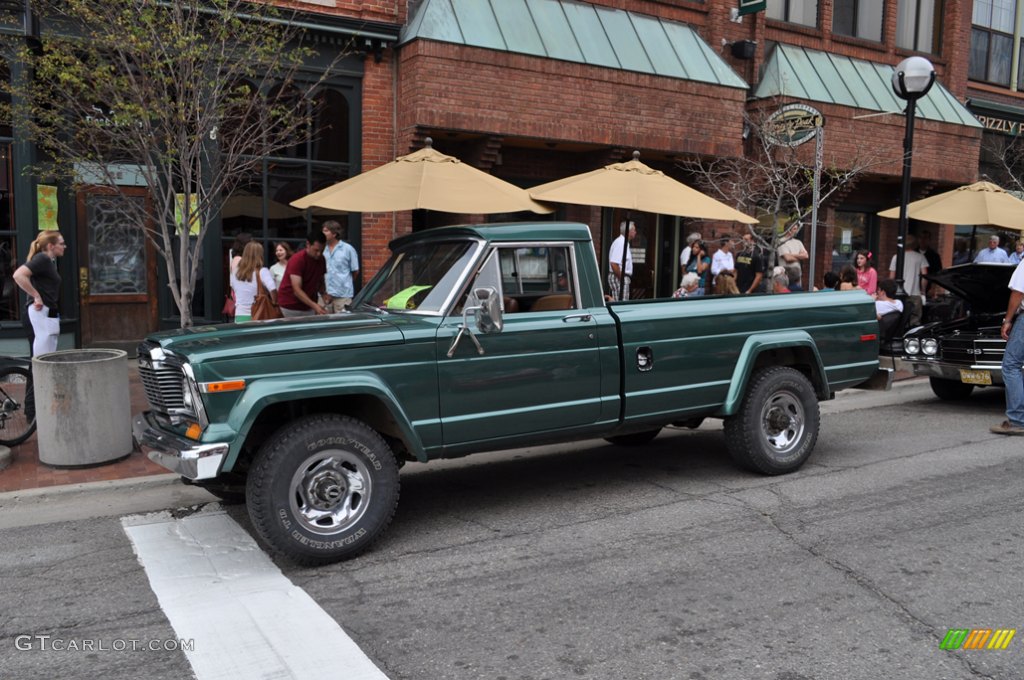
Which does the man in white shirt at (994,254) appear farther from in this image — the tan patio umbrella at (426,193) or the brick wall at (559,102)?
the tan patio umbrella at (426,193)

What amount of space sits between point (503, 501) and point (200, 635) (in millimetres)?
2552

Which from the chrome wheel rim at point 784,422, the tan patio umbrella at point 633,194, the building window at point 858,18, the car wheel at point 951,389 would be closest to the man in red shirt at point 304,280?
the tan patio umbrella at point 633,194

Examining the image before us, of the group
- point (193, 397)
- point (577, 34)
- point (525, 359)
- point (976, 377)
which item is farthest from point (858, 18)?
point (193, 397)

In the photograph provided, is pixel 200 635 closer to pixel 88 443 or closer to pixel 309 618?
pixel 309 618

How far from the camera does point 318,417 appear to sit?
4.88 metres

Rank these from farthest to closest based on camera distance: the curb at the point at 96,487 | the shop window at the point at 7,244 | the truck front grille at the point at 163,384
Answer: the shop window at the point at 7,244, the curb at the point at 96,487, the truck front grille at the point at 163,384

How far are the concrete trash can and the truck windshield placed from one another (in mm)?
2392

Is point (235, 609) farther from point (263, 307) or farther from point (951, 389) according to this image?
point (951, 389)

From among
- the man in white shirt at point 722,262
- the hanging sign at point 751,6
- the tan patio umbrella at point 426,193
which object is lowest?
the man in white shirt at point 722,262

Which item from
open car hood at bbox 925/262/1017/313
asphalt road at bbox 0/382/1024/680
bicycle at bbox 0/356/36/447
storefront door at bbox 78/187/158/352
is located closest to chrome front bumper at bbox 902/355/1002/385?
open car hood at bbox 925/262/1017/313

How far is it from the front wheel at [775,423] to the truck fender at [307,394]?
8.77ft

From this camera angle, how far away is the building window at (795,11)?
678 inches

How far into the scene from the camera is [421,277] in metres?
5.73

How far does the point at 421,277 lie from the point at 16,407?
4.27 meters
